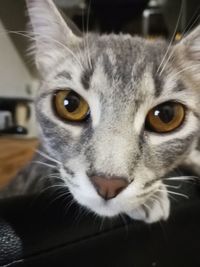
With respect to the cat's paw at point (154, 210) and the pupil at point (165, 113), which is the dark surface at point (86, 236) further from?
the pupil at point (165, 113)

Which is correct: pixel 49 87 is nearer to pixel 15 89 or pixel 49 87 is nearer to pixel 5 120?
pixel 5 120

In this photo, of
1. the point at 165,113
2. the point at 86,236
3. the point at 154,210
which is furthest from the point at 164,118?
the point at 86,236

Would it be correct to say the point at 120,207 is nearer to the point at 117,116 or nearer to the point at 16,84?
the point at 117,116

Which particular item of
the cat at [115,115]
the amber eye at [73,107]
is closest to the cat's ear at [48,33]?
the cat at [115,115]

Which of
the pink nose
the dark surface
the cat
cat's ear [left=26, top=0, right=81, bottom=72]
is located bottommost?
the dark surface

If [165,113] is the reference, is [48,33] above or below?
above

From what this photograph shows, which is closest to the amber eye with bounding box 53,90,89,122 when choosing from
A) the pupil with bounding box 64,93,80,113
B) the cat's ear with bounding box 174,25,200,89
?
the pupil with bounding box 64,93,80,113

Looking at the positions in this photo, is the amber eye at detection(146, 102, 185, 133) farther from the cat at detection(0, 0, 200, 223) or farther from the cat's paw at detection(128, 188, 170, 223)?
the cat's paw at detection(128, 188, 170, 223)
